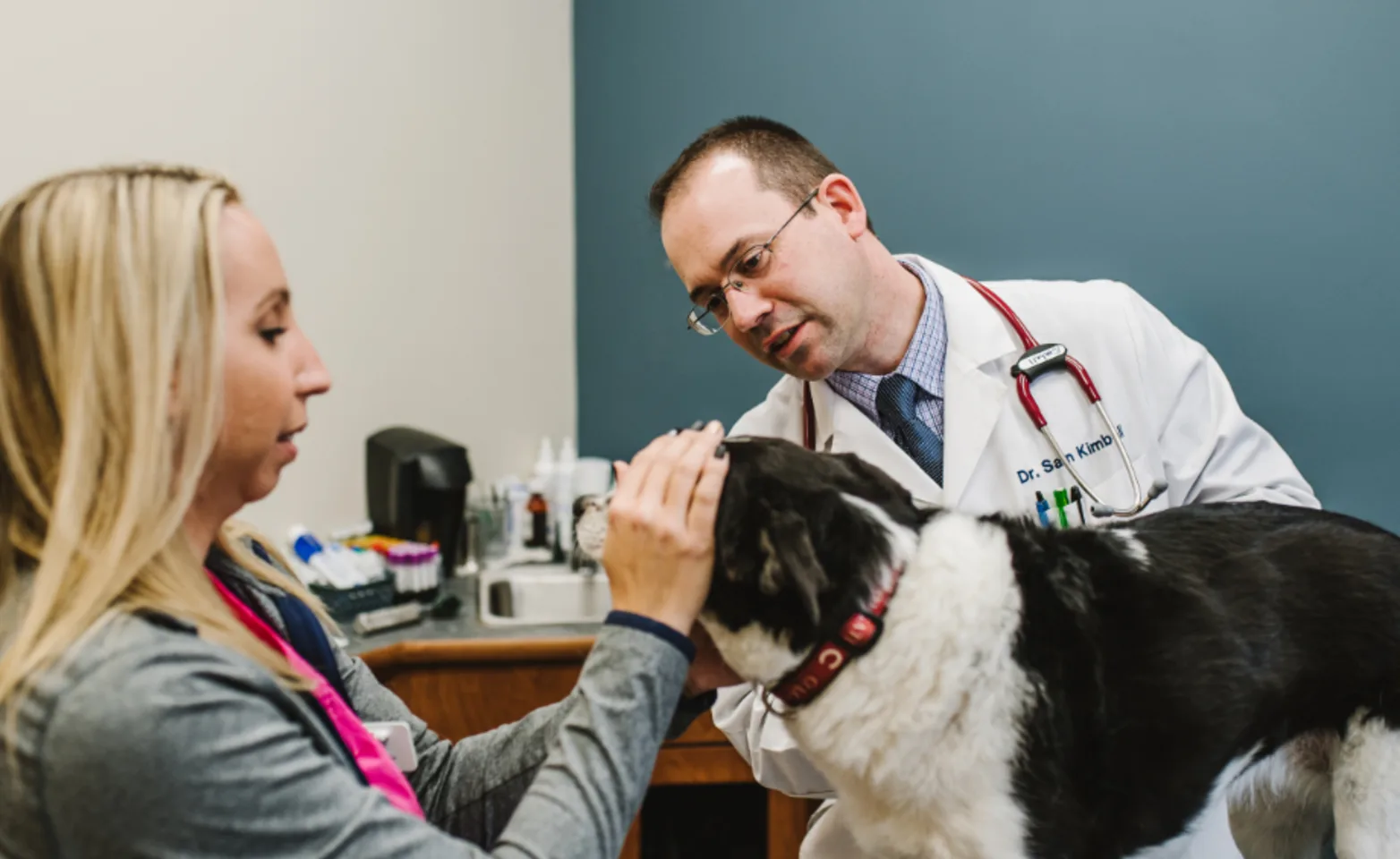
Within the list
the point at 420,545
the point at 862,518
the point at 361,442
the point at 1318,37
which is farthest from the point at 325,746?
the point at 1318,37

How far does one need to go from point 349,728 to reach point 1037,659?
0.69m

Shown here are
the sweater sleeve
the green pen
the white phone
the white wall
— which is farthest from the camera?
the white wall

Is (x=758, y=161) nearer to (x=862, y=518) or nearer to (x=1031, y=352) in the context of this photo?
(x=1031, y=352)

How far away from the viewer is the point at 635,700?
91 centimetres

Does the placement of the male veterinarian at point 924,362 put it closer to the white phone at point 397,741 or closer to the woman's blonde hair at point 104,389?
the white phone at point 397,741

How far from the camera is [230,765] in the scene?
29.3 inches

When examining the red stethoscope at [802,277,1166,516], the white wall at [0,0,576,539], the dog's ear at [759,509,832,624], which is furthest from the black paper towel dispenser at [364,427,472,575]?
the dog's ear at [759,509,832,624]

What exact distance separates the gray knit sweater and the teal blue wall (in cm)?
200

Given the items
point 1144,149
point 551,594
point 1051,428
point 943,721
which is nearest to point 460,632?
point 551,594

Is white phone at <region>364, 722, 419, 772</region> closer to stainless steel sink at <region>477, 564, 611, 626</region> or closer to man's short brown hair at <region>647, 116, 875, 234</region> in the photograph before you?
man's short brown hair at <region>647, 116, 875, 234</region>

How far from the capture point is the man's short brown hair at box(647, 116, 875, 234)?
5.42ft

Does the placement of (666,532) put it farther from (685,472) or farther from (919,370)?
(919,370)

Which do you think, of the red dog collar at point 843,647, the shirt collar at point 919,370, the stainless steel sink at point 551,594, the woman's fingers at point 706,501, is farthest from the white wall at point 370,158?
the red dog collar at point 843,647

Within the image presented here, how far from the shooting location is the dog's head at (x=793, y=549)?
103 centimetres
